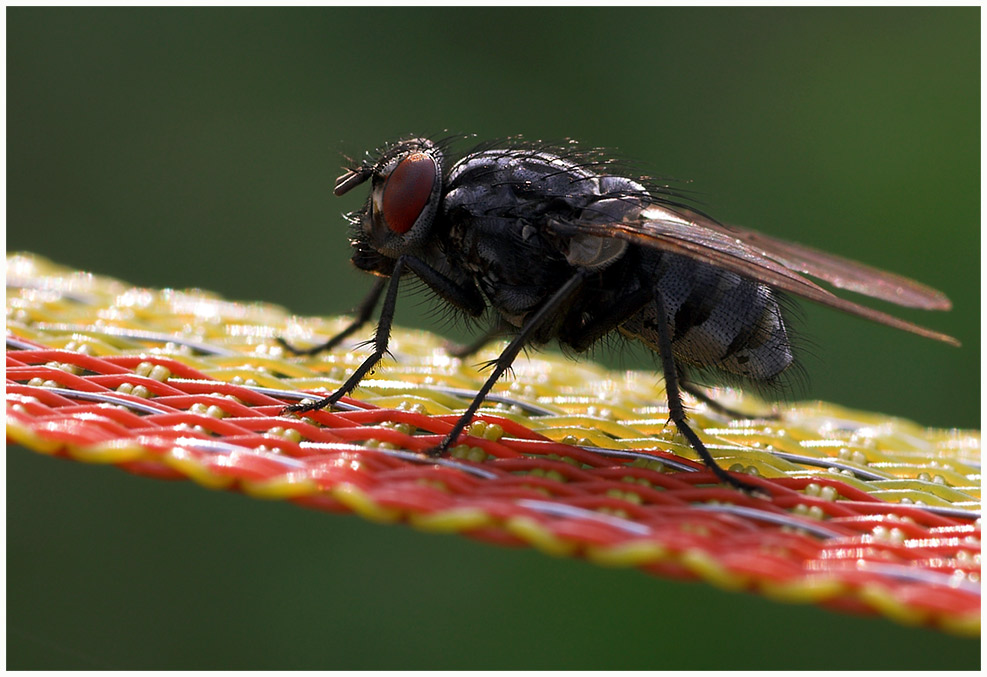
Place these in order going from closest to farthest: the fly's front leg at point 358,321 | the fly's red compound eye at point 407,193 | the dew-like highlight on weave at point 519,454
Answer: the dew-like highlight on weave at point 519,454, the fly's red compound eye at point 407,193, the fly's front leg at point 358,321

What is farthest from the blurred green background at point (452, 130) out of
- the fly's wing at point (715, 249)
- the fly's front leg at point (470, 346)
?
the fly's wing at point (715, 249)

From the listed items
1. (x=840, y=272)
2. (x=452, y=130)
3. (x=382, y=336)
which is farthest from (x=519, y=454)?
(x=452, y=130)

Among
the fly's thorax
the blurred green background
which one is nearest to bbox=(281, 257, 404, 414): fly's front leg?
the fly's thorax

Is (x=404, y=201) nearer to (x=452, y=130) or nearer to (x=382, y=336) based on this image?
(x=382, y=336)

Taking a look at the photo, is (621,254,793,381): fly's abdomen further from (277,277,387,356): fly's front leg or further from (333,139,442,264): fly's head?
(277,277,387,356): fly's front leg

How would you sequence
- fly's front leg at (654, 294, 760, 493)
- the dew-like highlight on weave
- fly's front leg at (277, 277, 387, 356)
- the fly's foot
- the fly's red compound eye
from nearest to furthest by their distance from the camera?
the dew-like highlight on weave < the fly's foot < fly's front leg at (654, 294, 760, 493) < the fly's red compound eye < fly's front leg at (277, 277, 387, 356)

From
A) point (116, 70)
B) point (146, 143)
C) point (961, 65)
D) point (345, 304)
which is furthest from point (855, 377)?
point (116, 70)

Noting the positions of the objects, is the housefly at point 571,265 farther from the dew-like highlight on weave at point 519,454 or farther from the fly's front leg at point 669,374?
the dew-like highlight on weave at point 519,454
